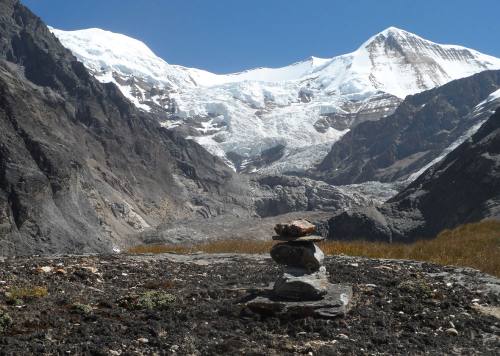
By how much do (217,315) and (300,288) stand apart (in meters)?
1.91

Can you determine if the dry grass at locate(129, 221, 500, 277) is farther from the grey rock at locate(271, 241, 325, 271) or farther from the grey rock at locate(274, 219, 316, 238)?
the grey rock at locate(274, 219, 316, 238)

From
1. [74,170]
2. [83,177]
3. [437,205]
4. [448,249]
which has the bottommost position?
[448,249]

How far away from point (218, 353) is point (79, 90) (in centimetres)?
18752

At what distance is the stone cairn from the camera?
13.2 m

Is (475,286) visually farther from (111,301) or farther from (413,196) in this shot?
(413,196)

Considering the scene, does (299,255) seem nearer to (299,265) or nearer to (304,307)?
(299,265)

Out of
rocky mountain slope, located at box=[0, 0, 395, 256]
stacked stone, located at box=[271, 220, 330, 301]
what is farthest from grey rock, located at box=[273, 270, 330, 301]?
rocky mountain slope, located at box=[0, 0, 395, 256]

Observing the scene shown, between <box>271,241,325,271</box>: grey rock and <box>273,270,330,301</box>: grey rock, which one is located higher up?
<box>271,241,325,271</box>: grey rock

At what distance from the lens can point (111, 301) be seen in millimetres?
13805

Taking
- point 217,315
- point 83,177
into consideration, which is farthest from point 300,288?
point 83,177

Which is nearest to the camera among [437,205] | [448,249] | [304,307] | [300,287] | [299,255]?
[304,307]

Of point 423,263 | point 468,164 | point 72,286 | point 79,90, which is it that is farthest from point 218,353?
point 79,90

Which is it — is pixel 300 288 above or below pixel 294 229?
below

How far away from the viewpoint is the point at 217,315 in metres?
13.3
